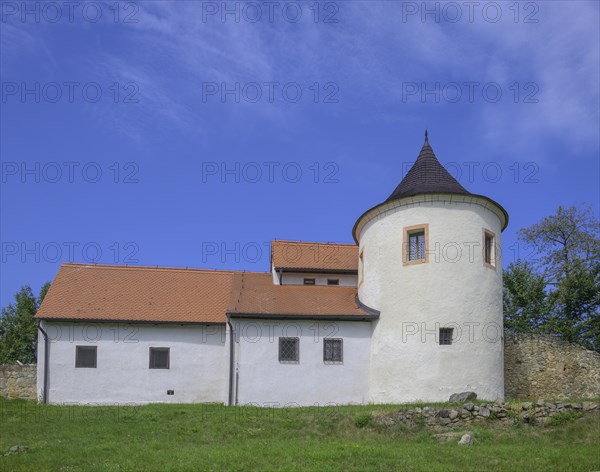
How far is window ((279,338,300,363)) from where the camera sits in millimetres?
24812

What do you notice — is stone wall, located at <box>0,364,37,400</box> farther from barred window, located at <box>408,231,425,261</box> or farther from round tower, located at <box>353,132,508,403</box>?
barred window, located at <box>408,231,425,261</box>

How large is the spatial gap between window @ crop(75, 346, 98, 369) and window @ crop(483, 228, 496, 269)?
50.0 ft

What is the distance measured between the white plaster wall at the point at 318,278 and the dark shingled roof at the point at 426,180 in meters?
4.62

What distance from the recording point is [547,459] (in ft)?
48.5

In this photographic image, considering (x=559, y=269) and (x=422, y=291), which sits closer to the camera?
(x=422, y=291)

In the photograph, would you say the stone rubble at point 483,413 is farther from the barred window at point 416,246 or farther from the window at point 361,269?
the window at point 361,269

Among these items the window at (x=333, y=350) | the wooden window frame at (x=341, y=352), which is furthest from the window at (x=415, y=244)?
the window at (x=333, y=350)

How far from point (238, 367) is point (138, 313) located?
4.85 meters

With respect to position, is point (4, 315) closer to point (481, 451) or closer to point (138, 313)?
point (138, 313)

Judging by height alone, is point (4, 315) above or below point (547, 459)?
above

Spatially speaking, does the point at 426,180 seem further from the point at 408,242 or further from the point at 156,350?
the point at 156,350

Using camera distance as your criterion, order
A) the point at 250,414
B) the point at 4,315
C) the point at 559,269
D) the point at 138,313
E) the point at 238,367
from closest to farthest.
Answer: the point at 250,414 < the point at 238,367 < the point at 138,313 < the point at 559,269 < the point at 4,315

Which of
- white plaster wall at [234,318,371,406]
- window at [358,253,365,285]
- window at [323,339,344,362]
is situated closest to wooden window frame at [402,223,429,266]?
window at [358,253,365,285]

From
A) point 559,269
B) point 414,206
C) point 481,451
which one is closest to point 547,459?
point 481,451
